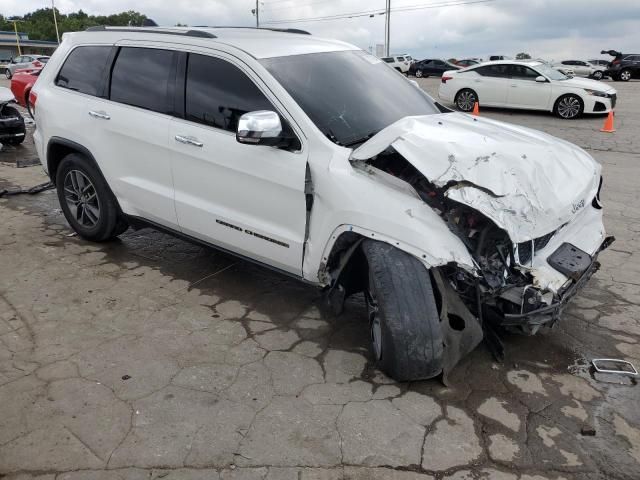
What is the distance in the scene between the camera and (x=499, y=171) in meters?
3.00

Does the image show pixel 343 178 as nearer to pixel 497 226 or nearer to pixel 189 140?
pixel 497 226

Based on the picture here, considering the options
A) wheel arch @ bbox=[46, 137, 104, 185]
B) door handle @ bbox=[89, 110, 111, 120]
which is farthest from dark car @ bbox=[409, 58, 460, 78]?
door handle @ bbox=[89, 110, 111, 120]

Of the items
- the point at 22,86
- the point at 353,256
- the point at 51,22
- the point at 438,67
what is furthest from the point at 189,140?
the point at 51,22

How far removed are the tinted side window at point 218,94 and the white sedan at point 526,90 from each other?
1234 centimetres

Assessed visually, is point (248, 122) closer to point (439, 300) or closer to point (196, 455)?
point (439, 300)

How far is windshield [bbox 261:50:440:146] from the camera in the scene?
11.5ft

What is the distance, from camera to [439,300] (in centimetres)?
307

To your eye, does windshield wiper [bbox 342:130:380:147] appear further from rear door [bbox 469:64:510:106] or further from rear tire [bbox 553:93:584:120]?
rear door [bbox 469:64:510:106]

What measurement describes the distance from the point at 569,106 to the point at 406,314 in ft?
42.5

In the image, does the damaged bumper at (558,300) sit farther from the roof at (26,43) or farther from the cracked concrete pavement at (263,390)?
the roof at (26,43)

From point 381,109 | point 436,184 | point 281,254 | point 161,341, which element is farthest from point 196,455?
point 381,109

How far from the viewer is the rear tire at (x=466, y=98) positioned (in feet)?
50.9

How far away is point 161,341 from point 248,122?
1522mm

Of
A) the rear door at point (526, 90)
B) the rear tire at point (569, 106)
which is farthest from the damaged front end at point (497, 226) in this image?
the rear door at point (526, 90)
